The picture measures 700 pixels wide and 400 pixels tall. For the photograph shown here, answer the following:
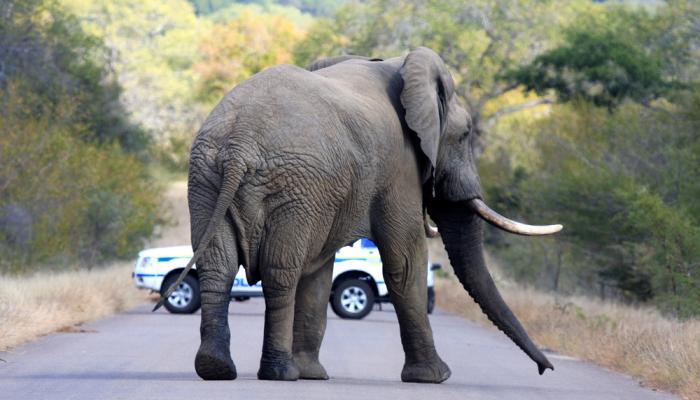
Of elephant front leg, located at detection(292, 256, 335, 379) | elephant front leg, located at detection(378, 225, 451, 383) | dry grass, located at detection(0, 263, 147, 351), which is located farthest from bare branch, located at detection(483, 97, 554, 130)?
elephant front leg, located at detection(292, 256, 335, 379)

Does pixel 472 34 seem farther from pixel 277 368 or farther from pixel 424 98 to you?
pixel 277 368

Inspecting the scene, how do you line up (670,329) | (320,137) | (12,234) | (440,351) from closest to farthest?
(320,137) → (670,329) → (440,351) → (12,234)

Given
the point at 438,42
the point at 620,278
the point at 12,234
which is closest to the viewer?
the point at 12,234

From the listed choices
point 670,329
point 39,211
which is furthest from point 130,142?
point 670,329

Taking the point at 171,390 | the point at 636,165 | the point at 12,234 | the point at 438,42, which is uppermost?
the point at 438,42

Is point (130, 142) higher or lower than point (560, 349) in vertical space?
higher

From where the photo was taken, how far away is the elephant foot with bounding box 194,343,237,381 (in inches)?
469

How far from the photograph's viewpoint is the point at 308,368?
13438mm

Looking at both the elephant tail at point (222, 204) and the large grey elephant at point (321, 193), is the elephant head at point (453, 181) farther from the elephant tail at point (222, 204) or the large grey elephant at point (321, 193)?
the elephant tail at point (222, 204)

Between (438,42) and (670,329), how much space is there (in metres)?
42.3

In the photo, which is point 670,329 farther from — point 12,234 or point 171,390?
point 12,234

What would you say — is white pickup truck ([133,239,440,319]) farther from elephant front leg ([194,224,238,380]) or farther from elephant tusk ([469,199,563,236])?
elephant front leg ([194,224,238,380])

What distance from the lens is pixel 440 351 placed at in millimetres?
19469

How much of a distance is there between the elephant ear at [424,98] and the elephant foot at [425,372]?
5.69 feet
